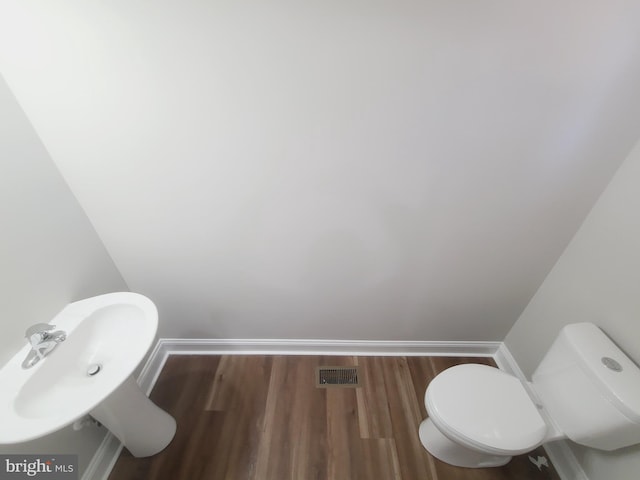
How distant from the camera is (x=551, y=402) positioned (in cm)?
108

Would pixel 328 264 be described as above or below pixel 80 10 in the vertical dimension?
below

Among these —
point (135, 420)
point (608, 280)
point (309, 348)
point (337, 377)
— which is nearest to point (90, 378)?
point (135, 420)

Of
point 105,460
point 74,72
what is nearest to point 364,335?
point 105,460

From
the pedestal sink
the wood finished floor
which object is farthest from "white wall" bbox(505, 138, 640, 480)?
the pedestal sink

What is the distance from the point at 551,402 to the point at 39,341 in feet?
6.23

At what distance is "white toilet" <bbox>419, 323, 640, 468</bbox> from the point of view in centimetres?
90

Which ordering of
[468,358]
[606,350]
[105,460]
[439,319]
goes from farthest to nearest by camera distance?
[468,358] < [439,319] < [105,460] < [606,350]

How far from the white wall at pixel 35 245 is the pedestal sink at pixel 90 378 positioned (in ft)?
0.28

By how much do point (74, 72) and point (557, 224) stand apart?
1.92 metres

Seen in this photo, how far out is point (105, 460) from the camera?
1.22 meters

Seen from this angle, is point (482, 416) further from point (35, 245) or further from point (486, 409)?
point (35, 245)

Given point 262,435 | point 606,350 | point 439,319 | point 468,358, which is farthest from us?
point 468,358

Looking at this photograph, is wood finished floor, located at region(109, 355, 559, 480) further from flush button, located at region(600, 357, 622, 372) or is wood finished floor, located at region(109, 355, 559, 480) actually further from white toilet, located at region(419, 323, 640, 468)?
flush button, located at region(600, 357, 622, 372)

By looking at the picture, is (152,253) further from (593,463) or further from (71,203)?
(593,463)
